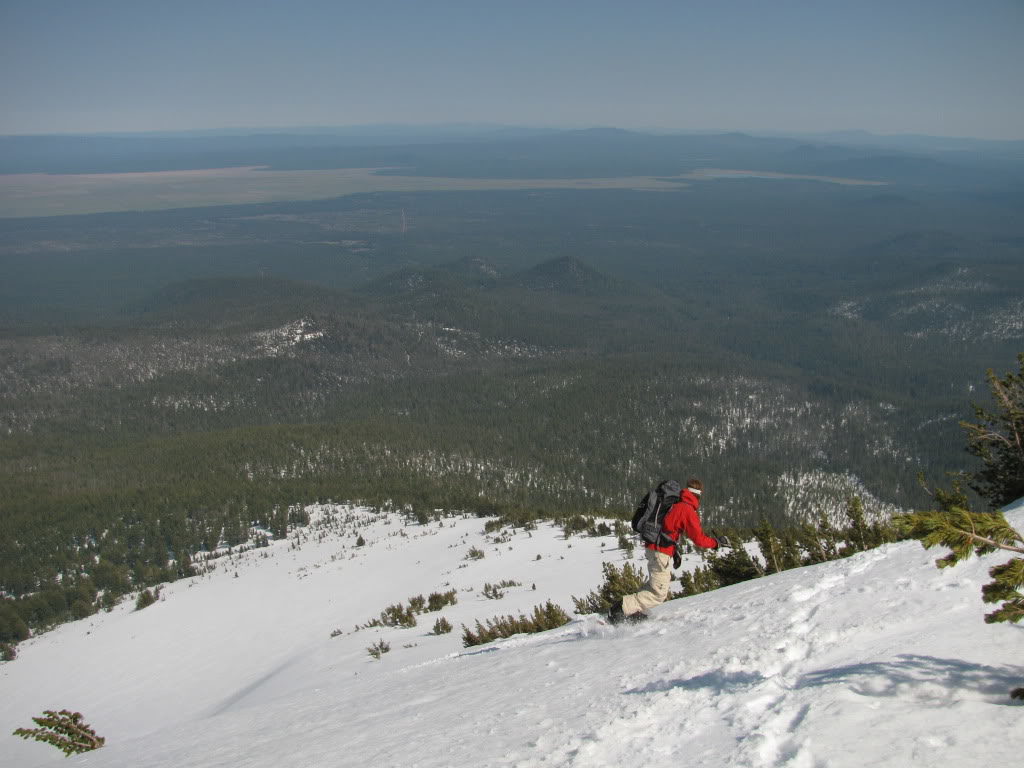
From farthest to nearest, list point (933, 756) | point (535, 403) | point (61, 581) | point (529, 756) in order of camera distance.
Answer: point (535, 403) → point (61, 581) → point (529, 756) → point (933, 756)

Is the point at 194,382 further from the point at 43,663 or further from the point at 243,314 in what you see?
the point at 43,663

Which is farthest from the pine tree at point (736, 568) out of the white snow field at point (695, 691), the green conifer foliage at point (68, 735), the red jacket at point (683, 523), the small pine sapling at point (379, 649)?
the green conifer foliage at point (68, 735)

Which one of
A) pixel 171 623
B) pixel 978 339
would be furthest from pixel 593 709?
pixel 978 339

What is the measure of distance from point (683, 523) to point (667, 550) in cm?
45

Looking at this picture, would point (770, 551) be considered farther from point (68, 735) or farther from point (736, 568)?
point (68, 735)

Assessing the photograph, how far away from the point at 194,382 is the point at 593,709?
11557 centimetres

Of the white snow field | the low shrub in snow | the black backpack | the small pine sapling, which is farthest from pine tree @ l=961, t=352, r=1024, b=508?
the small pine sapling

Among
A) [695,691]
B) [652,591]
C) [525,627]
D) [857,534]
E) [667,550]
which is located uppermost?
[695,691]

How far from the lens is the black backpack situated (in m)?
8.88

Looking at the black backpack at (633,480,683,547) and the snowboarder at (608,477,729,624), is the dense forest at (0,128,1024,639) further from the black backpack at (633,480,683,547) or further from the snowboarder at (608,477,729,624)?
the black backpack at (633,480,683,547)

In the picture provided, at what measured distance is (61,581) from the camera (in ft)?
135

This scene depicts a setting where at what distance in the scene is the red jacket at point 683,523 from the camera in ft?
28.7

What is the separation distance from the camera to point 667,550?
894 cm

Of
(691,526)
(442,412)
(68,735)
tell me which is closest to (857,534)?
(691,526)
